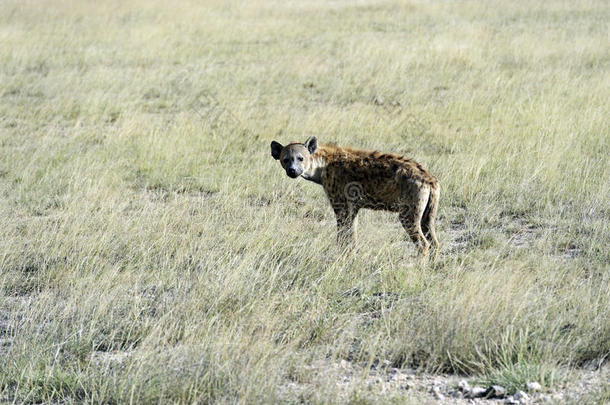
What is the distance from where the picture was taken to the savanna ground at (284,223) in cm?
393

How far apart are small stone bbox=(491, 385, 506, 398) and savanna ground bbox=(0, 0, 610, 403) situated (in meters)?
0.08

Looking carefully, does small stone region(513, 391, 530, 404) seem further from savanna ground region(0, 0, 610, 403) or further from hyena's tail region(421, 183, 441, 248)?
hyena's tail region(421, 183, 441, 248)

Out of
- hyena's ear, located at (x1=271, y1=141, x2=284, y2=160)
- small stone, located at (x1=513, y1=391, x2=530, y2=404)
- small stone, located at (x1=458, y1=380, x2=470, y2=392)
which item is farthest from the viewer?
hyena's ear, located at (x1=271, y1=141, x2=284, y2=160)

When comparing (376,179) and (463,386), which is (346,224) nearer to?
(376,179)

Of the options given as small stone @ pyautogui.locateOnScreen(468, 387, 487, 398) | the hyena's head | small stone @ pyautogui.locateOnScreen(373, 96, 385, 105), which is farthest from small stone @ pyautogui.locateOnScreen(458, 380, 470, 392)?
small stone @ pyautogui.locateOnScreen(373, 96, 385, 105)

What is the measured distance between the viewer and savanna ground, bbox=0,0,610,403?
12.9 feet

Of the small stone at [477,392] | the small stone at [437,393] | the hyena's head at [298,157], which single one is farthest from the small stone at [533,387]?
the hyena's head at [298,157]

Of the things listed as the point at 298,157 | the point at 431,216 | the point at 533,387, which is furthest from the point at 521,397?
the point at 298,157

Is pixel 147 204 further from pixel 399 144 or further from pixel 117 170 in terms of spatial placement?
pixel 399 144

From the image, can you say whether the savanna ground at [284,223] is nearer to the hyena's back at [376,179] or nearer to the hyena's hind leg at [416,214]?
the hyena's hind leg at [416,214]

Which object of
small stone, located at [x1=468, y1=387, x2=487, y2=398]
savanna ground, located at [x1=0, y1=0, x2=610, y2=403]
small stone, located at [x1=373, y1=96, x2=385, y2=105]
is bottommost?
small stone, located at [x1=468, y1=387, x2=487, y2=398]

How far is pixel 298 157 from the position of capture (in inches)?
228

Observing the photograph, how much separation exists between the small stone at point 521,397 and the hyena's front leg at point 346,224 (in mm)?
2155

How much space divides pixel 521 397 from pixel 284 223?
9.51 ft
